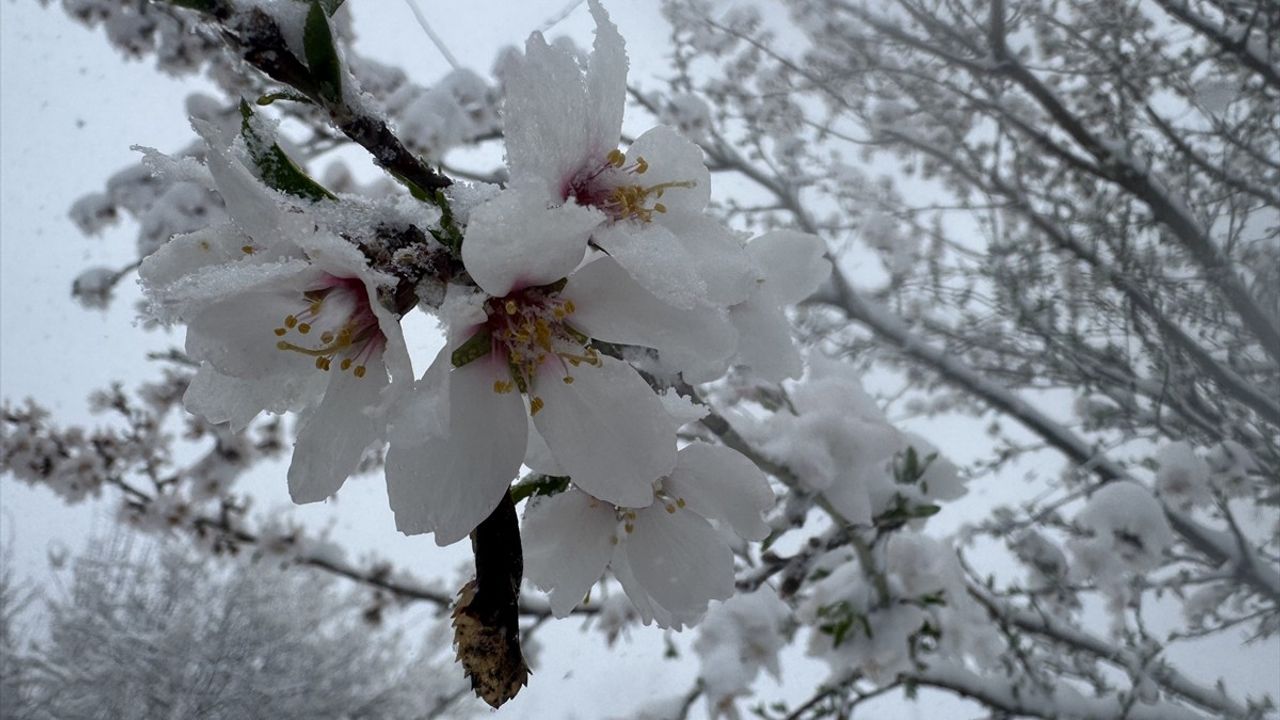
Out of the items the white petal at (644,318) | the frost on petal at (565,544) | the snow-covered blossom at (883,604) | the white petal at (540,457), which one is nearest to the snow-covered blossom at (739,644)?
the snow-covered blossom at (883,604)

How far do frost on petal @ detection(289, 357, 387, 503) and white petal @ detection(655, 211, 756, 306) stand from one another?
0.31 m

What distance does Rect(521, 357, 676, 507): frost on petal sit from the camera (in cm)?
65

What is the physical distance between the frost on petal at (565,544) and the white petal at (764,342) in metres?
0.29

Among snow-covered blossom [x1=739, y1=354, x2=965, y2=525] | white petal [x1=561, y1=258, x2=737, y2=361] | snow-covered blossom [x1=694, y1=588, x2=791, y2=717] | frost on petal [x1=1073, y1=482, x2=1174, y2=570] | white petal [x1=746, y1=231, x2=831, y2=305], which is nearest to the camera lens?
white petal [x1=561, y1=258, x2=737, y2=361]

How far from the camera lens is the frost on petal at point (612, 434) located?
2.12ft

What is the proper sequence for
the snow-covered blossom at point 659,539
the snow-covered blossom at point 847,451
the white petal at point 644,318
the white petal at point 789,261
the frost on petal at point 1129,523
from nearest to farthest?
the white petal at point 644,318 → the snow-covered blossom at point 659,539 → the white petal at point 789,261 → the snow-covered blossom at point 847,451 → the frost on petal at point 1129,523

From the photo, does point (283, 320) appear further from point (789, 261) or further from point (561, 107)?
point (789, 261)

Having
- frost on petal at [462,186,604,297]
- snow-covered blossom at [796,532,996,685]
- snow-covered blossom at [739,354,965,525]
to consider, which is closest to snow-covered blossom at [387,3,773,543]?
frost on petal at [462,186,604,297]

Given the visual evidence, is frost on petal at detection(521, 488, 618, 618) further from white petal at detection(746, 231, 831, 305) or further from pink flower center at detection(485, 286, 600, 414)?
white petal at detection(746, 231, 831, 305)

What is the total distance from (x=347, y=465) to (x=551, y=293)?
0.24 meters

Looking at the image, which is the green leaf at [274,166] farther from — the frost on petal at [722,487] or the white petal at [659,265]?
the frost on petal at [722,487]

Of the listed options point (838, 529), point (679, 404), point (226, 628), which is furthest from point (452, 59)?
point (226, 628)

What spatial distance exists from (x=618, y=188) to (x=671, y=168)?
0.06 m

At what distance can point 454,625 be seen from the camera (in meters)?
0.62
